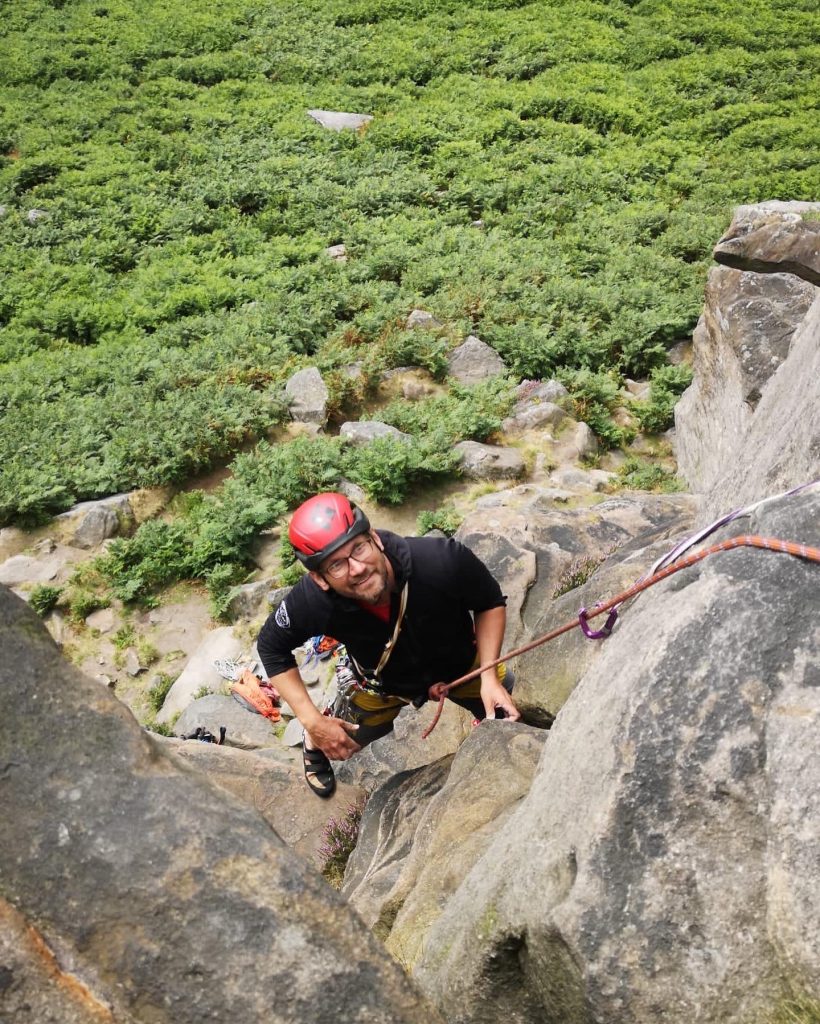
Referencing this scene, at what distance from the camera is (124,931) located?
269cm

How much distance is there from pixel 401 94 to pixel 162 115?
22.5 ft

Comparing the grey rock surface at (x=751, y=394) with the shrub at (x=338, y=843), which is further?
the shrub at (x=338, y=843)

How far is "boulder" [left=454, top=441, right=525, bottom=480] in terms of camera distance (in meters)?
12.1

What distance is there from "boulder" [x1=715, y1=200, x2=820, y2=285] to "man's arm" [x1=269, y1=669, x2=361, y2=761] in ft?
21.7

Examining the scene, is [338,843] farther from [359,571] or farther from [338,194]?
[338,194]

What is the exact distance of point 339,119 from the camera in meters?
24.6

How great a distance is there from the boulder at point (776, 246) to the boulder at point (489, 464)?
3685mm

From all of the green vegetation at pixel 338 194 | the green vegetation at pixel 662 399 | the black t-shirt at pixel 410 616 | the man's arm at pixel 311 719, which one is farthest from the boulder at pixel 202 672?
the green vegetation at pixel 662 399

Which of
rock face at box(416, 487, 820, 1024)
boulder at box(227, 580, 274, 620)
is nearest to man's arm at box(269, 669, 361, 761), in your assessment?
rock face at box(416, 487, 820, 1024)

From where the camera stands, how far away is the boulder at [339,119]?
79.9 feet

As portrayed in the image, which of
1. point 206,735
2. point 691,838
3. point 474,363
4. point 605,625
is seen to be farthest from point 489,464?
point 691,838

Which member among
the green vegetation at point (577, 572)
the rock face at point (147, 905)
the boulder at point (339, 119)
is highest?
the rock face at point (147, 905)

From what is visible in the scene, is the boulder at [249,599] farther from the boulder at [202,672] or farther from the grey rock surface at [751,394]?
the grey rock surface at [751,394]

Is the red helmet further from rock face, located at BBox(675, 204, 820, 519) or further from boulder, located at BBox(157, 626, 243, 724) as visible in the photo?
boulder, located at BBox(157, 626, 243, 724)
